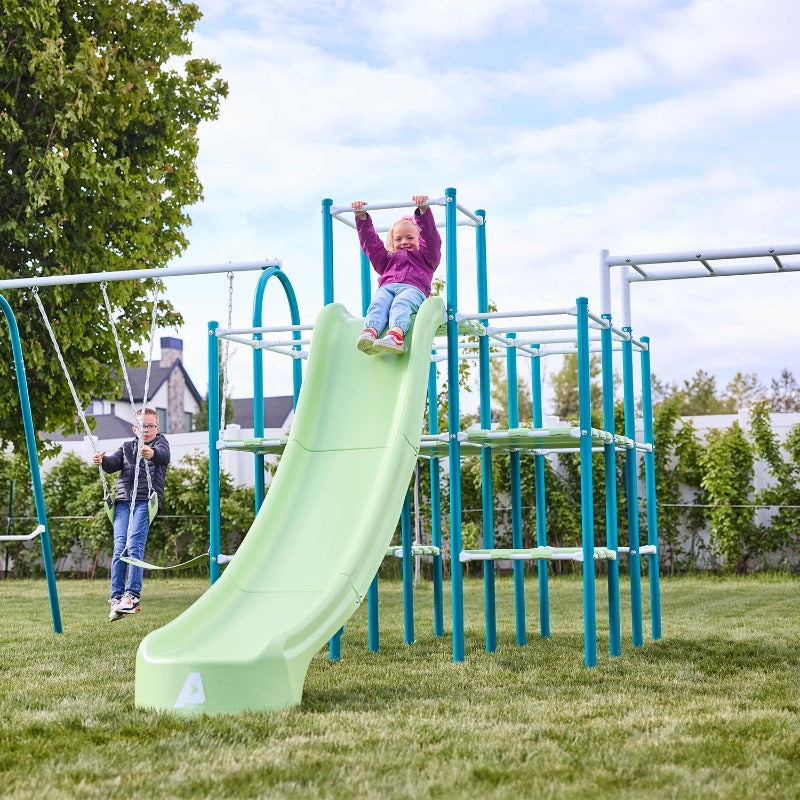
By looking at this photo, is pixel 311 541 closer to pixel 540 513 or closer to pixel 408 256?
pixel 408 256

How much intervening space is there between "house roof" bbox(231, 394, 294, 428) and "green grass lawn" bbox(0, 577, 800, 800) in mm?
33718

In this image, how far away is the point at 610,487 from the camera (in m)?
6.78

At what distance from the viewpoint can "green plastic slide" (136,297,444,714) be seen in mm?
4668

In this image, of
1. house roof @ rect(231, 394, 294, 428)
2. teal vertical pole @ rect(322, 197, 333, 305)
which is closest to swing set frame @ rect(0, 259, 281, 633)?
teal vertical pole @ rect(322, 197, 333, 305)

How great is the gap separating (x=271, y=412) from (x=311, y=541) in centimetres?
3695

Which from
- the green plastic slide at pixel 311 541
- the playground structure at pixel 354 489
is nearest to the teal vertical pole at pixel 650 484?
the playground structure at pixel 354 489

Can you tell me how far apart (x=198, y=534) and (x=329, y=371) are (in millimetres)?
9696

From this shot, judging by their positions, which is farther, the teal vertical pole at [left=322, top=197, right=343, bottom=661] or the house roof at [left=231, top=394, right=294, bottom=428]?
the house roof at [left=231, top=394, right=294, bottom=428]

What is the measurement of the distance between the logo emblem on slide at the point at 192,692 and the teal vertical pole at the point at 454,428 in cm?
202

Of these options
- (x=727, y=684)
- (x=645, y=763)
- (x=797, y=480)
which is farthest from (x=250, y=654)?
(x=797, y=480)

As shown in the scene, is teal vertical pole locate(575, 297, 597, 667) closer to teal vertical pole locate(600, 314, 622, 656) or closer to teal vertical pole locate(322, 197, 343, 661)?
teal vertical pole locate(600, 314, 622, 656)

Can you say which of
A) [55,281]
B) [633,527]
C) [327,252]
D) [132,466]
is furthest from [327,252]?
[633,527]

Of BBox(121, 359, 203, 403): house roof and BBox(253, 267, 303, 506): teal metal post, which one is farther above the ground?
BBox(121, 359, 203, 403): house roof

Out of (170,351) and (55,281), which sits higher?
(170,351)
